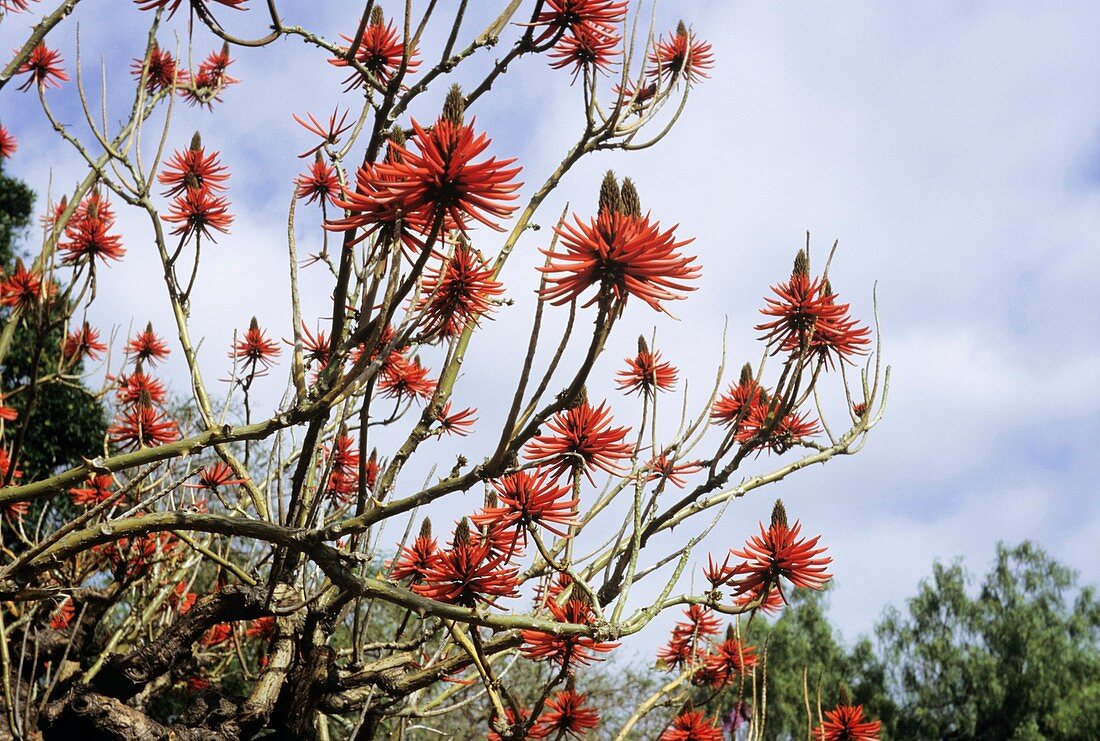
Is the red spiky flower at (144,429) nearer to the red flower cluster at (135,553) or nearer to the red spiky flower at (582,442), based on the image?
the red flower cluster at (135,553)

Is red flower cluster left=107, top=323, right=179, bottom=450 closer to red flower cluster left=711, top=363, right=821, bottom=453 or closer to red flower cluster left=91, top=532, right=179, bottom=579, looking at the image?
red flower cluster left=91, top=532, right=179, bottom=579

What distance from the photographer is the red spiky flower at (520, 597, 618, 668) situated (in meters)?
2.59

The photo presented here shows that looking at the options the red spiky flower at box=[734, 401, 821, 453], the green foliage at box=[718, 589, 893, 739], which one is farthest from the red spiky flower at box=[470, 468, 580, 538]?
the green foliage at box=[718, 589, 893, 739]

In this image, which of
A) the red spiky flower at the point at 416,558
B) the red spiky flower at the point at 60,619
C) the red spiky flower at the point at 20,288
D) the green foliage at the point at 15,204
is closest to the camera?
the red spiky flower at the point at 416,558

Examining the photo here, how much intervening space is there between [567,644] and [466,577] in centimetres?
32

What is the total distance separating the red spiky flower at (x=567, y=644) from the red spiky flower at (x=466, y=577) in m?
0.14

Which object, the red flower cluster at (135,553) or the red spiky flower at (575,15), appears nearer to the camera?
the red spiky flower at (575,15)

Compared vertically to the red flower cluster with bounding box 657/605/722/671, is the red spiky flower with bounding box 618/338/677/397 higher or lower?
higher

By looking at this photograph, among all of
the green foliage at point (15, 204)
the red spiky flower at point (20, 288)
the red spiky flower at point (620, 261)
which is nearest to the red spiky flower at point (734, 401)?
the red spiky flower at point (620, 261)

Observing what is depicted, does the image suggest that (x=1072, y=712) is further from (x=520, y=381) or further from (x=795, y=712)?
(x=520, y=381)

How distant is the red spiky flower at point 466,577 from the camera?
2561 millimetres

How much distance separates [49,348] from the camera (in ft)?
35.4

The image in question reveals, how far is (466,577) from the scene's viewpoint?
8.42 ft

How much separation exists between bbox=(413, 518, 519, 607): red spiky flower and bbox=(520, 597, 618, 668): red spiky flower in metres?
0.14
